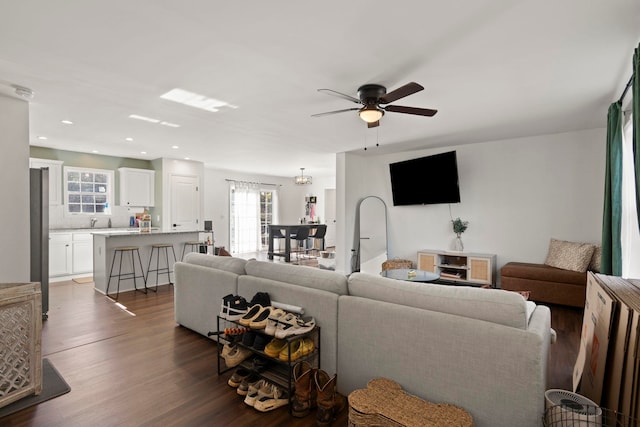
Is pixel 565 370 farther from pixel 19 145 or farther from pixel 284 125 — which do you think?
pixel 19 145

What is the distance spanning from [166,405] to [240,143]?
168 inches

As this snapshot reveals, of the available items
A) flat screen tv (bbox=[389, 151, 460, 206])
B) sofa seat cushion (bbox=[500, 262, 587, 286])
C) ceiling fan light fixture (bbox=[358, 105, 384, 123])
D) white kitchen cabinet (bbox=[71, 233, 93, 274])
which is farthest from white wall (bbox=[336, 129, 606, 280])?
white kitchen cabinet (bbox=[71, 233, 93, 274])

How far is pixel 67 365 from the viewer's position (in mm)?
2623

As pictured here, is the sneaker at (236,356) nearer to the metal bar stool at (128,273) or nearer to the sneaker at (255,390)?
the sneaker at (255,390)

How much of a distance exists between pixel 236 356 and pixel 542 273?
4.27 meters

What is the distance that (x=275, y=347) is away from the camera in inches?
85.0

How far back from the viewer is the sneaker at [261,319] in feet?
7.17

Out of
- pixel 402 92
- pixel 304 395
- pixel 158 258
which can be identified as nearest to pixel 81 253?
pixel 158 258

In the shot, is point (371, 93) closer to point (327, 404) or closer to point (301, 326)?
point (301, 326)

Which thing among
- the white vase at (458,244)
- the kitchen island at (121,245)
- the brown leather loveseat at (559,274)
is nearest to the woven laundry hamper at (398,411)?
the brown leather loveseat at (559,274)

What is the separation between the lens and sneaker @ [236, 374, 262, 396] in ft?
7.20

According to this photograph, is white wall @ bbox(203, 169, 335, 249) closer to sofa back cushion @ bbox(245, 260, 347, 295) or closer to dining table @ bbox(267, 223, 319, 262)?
dining table @ bbox(267, 223, 319, 262)

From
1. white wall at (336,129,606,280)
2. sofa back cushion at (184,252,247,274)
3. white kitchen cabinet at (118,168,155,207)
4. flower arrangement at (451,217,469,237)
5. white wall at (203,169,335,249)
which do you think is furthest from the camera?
white wall at (203,169,335,249)

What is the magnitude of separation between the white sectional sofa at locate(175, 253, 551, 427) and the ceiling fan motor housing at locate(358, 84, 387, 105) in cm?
171
